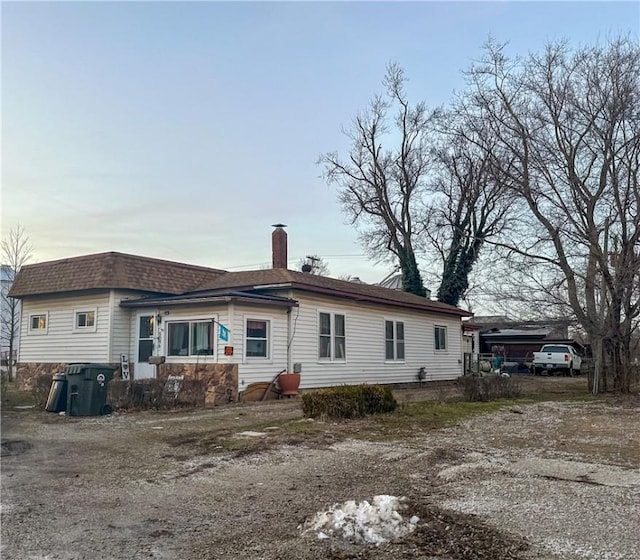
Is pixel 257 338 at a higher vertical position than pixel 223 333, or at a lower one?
lower

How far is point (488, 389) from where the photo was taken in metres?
14.6

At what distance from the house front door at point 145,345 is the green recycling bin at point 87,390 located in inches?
158

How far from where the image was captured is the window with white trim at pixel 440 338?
23547 millimetres

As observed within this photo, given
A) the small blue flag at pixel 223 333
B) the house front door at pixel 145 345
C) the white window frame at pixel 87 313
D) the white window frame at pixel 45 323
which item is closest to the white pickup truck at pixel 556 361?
the small blue flag at pixel 223 333

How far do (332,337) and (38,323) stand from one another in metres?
9.74

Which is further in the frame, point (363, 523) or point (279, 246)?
point (279, 246)

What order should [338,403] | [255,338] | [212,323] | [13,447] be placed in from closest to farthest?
1. [13,447]
2. [338,403]
3. [212,323]
4. [255,338]

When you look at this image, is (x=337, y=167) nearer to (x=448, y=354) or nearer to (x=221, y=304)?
(x=448, y=354)

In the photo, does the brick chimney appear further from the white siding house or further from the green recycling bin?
the green recycling bin

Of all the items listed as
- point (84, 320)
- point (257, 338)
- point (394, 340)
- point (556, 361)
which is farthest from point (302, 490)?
point (556, 361)

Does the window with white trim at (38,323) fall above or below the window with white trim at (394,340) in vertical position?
above

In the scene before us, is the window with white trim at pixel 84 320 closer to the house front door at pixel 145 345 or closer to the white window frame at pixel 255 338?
the house front door at pixel 145 345

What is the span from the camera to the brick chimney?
20.8 m

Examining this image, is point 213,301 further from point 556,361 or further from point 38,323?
point 556,361
